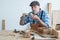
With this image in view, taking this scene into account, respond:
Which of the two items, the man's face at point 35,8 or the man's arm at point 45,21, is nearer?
the man's arm at point 45,21

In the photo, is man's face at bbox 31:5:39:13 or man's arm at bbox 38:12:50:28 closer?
man's arm at bbox 38:12:50:28

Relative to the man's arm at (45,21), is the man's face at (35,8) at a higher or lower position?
higher

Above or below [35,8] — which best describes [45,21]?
below

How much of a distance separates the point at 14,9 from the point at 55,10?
939 millimetres

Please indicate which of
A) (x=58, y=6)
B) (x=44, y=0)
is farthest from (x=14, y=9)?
(x=58, y=6)

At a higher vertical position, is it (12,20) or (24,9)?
(24,9)

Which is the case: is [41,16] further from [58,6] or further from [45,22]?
[58,6]

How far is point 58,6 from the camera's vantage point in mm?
3826

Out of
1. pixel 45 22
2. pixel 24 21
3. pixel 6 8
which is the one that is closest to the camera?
pixel 45 22

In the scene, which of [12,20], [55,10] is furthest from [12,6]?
[55,10]

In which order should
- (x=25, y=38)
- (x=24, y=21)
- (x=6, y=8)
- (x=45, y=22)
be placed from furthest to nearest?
(x=6, y=8) → (x=24, y=21) → (x=45, y=22) → (x=25, y=38)

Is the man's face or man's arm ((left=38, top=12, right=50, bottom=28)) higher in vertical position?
the man's face

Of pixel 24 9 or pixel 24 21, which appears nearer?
pixel 24 21

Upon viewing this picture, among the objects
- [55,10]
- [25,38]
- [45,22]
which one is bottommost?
[25,38]
